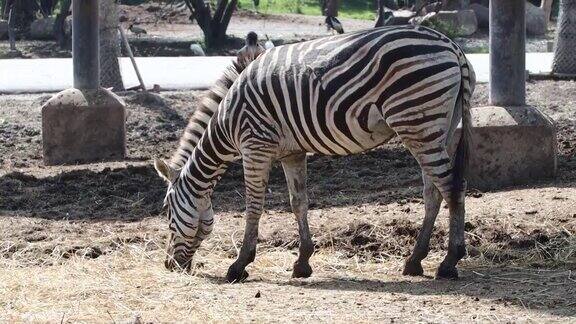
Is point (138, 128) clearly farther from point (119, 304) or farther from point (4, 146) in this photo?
point (119, 304)

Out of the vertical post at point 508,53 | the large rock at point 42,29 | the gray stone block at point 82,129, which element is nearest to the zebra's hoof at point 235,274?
the vertical post at point 508,53

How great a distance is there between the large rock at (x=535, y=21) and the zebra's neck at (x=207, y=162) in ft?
71.5

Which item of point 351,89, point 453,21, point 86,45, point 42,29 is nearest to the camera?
point 351,89

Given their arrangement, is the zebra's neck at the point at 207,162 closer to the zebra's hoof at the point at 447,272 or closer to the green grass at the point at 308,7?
the zebra's hoof at the point at 447,272

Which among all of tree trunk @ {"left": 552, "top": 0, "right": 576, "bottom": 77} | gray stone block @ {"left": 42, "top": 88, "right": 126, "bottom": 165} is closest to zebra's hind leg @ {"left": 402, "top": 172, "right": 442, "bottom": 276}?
gray stone block @ {"left": 42, "top": 88, "right": 126, "bottom": 165}

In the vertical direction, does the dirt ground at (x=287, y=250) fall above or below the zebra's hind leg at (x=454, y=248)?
below

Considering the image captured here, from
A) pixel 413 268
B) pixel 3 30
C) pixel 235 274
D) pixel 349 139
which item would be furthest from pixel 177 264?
pixel 3 30

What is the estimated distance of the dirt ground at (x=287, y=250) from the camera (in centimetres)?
608

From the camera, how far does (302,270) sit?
7.28 metres

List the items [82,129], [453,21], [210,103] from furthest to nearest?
[453,21], [82,129], [210,103]

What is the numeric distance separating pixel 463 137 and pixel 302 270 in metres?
1.43

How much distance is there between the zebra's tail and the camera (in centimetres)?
680

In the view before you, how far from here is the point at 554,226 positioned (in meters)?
7.82

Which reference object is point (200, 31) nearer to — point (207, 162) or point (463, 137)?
point (207, 162)
